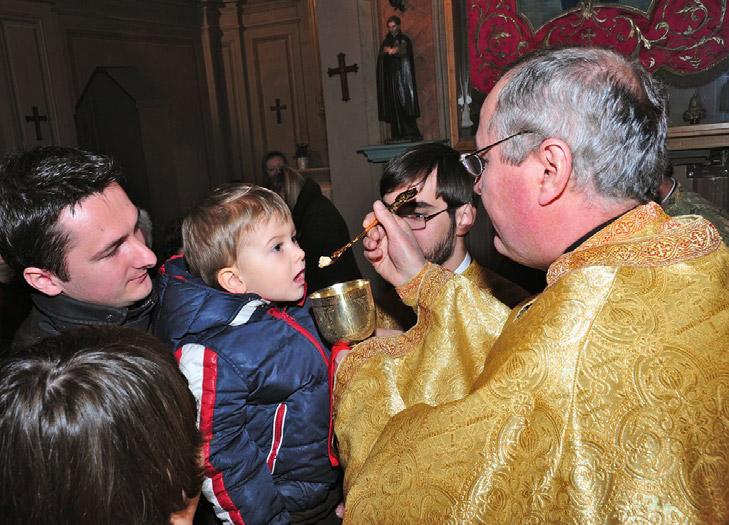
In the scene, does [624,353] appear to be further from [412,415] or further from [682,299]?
[412,415]

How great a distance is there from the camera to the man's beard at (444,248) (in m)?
2.46

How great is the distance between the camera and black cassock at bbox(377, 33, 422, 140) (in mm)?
6340

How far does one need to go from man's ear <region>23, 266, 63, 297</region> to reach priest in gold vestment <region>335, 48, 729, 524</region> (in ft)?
3.01

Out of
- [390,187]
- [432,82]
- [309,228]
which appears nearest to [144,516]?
[390,187]

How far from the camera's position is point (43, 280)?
Result: 5.51ft

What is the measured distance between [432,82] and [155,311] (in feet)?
16.6

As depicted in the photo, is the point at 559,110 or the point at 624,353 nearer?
the point at 624,353

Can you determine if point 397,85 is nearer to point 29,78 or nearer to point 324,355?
point 29,78

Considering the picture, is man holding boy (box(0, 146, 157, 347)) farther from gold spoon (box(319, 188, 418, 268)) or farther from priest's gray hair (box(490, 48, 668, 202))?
priest's gray hair (box(490, 48, 668, 202))

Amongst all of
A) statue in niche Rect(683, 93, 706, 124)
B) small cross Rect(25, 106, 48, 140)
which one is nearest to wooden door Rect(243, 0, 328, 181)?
small cross Rect(25, 106, 48, 140)

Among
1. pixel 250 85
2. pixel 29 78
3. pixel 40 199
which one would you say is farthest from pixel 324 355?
pixel 250 85

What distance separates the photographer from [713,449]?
114 cm

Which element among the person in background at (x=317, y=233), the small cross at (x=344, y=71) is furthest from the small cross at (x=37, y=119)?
the person in background at (x=317, y=233)

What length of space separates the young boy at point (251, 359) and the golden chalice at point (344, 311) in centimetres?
18
